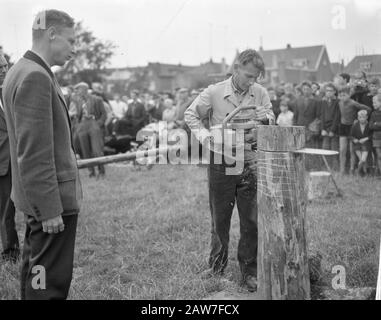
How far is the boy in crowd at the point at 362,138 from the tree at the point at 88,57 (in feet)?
104

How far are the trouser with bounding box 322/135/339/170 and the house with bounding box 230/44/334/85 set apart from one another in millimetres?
32307

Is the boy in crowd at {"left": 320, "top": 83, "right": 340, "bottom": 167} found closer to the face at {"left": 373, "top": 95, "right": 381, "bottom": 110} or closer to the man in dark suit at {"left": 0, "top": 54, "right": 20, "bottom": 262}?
the face at {"left": 373, "top": 95, "right": 381, "bottom": 110}

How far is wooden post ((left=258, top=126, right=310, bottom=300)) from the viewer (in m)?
2.83

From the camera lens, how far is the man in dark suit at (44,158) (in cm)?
236

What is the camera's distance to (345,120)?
357 inches

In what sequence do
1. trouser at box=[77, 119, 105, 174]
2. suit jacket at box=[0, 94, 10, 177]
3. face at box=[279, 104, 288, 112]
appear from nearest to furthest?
suit jacket at box=[0, 94, 10, 177]
trouser at box=[77, 119, 105, 174]
face at box=[279, 104, 288, 112]

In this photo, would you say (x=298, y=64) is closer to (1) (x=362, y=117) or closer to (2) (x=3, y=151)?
(1) (x=362, y=117)

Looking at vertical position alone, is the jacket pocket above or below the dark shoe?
above

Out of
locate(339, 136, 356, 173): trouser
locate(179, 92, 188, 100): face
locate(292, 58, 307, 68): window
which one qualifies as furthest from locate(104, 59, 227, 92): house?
locate(339, 136, 356, 173): trouser

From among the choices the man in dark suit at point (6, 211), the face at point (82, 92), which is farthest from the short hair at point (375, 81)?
the face at point (82, 92)

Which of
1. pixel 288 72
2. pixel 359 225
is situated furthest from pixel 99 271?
pixel 288 72

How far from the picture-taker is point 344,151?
359 inches

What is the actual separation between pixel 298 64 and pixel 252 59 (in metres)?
48.1
